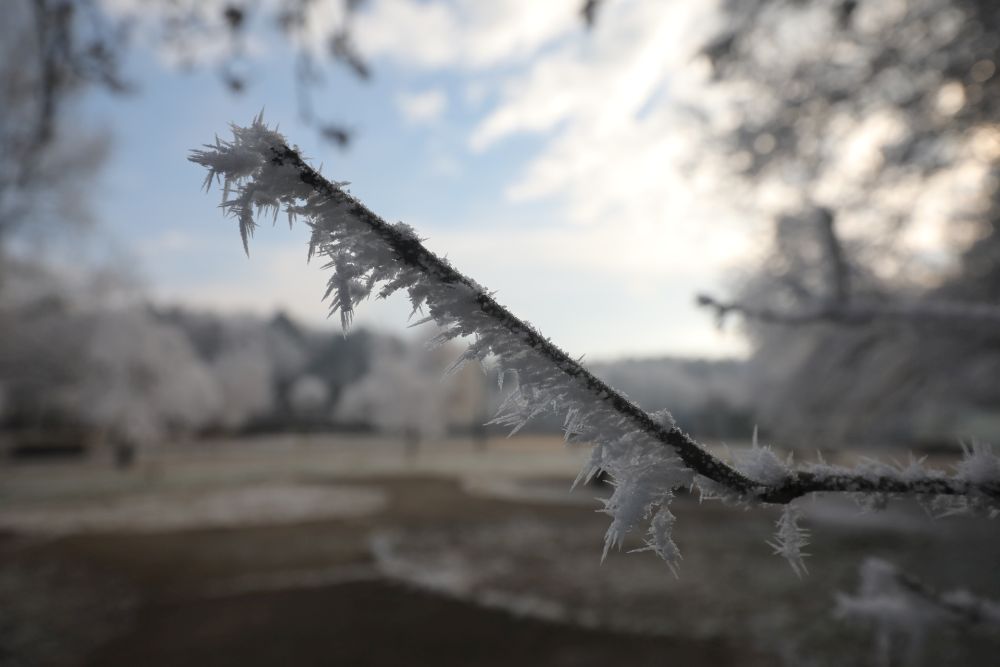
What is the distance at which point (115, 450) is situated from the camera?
27141 millimetres

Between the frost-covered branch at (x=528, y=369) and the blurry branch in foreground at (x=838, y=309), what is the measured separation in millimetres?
1357

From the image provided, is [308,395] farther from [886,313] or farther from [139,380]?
[886,313]

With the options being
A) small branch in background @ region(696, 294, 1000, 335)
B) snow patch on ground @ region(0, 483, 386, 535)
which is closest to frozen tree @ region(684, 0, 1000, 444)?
small branch in background @ region(696, 294, 1000, 335)

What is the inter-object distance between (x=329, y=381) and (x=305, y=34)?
75.4 ft

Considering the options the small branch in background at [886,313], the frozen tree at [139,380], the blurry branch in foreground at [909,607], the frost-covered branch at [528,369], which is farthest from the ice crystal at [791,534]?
the frozen tree at [139,380]

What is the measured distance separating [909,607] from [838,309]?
155cm

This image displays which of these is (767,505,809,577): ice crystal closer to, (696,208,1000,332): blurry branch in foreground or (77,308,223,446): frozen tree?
(696,208,1000,332): blurry branch in foreground

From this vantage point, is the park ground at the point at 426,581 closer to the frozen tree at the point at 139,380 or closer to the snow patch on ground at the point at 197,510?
the snow patch on ground at the point at 197,510

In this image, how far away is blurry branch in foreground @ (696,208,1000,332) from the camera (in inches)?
69.7

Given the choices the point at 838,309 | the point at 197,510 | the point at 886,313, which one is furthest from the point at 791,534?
the point at 197,510

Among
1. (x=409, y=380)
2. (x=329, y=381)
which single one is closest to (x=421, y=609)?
(x=329, y=381)

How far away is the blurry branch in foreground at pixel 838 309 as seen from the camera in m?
1.77

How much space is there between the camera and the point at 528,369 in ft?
1.75

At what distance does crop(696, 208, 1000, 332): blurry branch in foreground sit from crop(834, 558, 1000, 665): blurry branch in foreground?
0.79m
